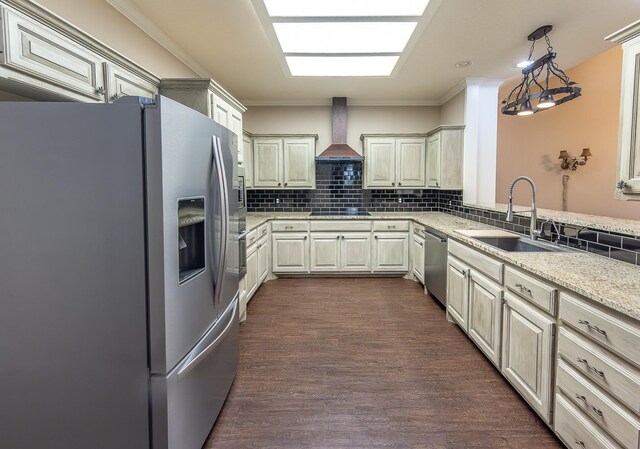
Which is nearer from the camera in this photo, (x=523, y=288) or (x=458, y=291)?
(x=523, y=288)

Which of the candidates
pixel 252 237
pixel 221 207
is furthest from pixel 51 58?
pixel 252 237

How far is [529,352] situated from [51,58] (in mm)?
2791

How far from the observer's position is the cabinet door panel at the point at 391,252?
4.57m

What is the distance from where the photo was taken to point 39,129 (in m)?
1.18

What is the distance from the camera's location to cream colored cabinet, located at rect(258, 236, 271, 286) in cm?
403

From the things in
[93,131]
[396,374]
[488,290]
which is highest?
[93,131]

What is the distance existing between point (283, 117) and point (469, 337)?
4055 millimetres

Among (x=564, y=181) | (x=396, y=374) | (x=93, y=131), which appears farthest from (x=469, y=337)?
(x=564, y=181)

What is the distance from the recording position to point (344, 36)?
114 inches

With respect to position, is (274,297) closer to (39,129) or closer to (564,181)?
(39,129)

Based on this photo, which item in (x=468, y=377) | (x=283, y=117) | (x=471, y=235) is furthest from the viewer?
(x=283, y=117)

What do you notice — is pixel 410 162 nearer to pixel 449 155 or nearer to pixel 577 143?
pixel 449 155

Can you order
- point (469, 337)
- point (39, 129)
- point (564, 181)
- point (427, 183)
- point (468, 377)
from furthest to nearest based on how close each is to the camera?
1. point (564, 181)
2. point (427, 183)
3. point (469, 337)
4. point (468, 377)
5. point (39, 129)

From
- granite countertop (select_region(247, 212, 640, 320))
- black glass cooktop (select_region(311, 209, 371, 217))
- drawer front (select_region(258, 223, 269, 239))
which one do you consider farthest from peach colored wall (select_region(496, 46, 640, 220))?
drawer front (select_region(258, 223, 269, 239))
